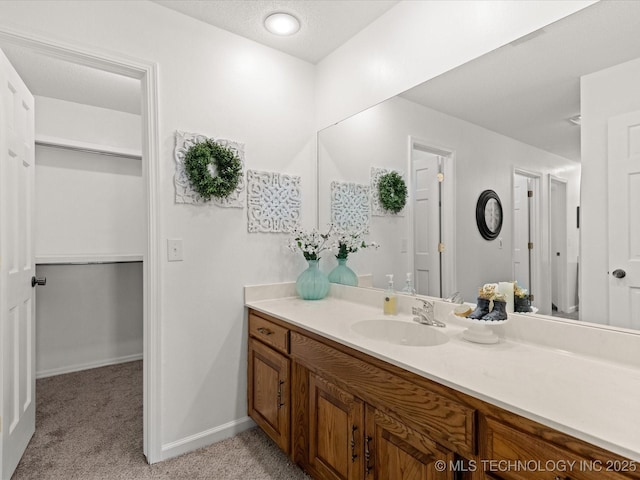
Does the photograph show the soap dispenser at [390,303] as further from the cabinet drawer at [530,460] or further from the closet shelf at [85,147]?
the closet shelf at [85,147]

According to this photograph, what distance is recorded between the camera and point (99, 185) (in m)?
3.25

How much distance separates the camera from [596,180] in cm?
120

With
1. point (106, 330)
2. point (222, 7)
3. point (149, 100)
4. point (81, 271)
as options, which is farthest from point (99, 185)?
point (222, 7)

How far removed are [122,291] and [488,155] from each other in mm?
3407

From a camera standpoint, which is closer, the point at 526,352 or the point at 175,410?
the point at 526,352

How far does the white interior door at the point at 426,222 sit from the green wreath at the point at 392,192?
8cm

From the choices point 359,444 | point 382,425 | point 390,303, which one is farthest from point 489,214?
point 359,444

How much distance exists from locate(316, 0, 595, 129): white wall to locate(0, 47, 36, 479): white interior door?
66.9 inches

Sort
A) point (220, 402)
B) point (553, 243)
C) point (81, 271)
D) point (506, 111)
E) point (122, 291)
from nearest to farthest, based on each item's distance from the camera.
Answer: point (553, 243) < point (506, 111) < point (220, 402) < point (81, 271) < point (122, 291)

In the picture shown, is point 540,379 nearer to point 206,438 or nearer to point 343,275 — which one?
point 343,275

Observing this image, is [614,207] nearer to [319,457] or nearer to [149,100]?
[319,457]

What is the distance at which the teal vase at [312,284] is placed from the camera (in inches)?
88.0

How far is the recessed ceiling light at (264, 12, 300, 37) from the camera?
1964 millimetres

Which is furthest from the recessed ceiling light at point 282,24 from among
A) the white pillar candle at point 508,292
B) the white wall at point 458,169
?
the white pillar candle at point 508,292
